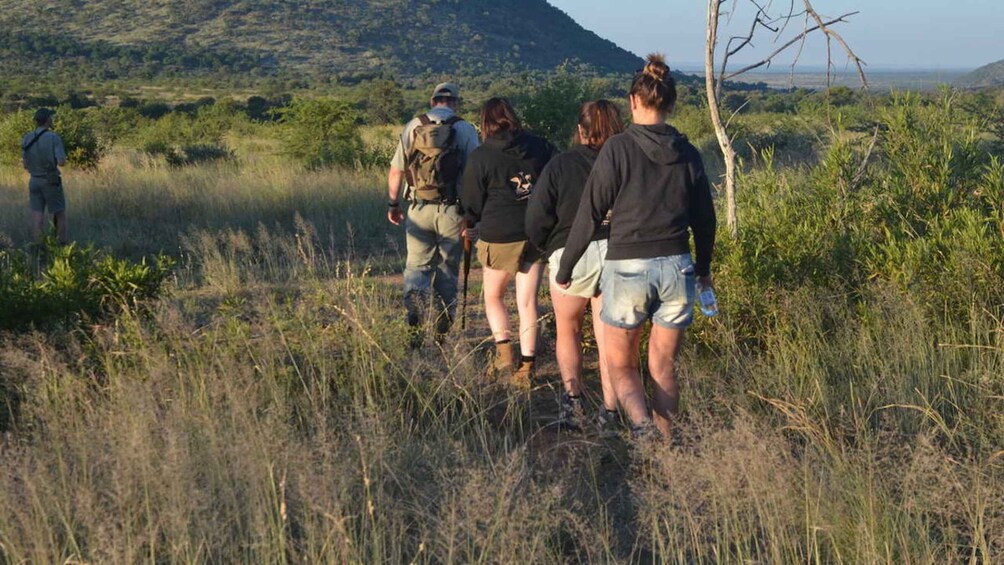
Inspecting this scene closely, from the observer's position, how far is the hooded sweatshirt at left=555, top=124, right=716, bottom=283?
4.52 m

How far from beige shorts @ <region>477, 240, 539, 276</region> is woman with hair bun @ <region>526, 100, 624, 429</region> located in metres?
0.63

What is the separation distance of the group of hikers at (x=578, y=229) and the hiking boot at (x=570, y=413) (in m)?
0.01

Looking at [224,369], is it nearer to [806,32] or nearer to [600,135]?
[600,135]

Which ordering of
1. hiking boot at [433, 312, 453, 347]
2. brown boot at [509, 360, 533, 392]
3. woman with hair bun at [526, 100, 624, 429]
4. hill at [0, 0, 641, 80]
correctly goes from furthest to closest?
hill at [0, 0, 641, 80] < hiking boot at [433, 312, 453, 347] < brown boot at [509, 360, 533, 392] < woman with hair bun at [526, 100, 624, 429]

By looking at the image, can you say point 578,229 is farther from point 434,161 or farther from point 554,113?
point 554,113

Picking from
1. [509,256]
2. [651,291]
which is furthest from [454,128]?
[651,291]

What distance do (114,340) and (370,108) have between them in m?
35.6

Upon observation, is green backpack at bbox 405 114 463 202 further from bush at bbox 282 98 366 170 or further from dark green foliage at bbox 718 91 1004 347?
bush at bbox 282 98 366 170

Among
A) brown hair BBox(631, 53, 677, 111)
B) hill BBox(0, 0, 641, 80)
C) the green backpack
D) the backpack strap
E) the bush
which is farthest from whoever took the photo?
hill BBox(0, 0, 641, 80)

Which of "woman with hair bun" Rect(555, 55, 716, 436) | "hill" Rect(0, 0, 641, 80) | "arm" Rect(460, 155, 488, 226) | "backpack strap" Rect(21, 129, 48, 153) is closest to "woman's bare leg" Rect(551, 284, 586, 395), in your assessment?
"woman with hair bun" Rect(555, 55, 716, 436)

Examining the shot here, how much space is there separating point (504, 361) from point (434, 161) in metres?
1.33

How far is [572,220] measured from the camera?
17.4 feet

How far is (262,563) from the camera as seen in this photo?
3.47 meters

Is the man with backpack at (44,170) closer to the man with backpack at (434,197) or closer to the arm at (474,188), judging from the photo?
the man with backpack at (434,197)
